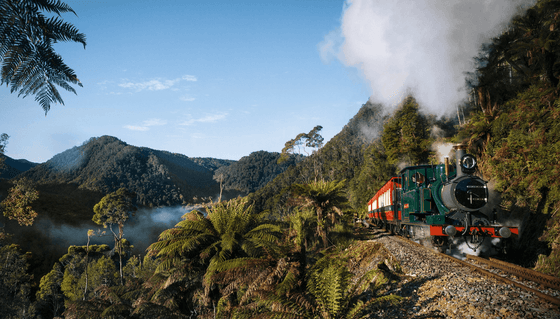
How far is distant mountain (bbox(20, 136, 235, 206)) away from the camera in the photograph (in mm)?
122125

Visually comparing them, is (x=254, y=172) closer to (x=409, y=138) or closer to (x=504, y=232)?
(x=409, y=138)

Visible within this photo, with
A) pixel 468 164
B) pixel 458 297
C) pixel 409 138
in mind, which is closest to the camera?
pixel 458 297

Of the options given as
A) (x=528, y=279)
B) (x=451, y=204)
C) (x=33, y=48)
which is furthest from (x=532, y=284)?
(x=33, y=48)

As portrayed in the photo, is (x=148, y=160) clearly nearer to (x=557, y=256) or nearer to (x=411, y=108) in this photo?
(x=411, y=108)

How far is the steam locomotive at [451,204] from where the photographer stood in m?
8.53

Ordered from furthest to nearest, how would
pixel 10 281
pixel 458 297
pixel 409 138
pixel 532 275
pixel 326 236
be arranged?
pixel 409 138
pixel 10 281
pixel 326 236
pixel 532 275
pixel 458 297

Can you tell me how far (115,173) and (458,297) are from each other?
478ft

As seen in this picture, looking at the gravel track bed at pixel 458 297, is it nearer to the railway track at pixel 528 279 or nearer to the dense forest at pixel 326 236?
the railway track at pixel 528 279

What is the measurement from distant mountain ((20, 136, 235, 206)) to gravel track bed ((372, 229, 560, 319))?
118 m

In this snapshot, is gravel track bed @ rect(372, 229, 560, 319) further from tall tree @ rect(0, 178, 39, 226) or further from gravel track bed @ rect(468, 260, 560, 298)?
tall tree @ rect(0, 178, 39, 226)

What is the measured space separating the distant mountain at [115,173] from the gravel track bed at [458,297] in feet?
387

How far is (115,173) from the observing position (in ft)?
424

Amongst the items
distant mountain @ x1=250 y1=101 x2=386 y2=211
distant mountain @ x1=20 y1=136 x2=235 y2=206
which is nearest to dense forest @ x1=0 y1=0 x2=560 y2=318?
→ distant mountain @ x1=250 y1=101 x2=386 y2=211

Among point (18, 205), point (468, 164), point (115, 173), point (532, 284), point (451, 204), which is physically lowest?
point (532, 284)
